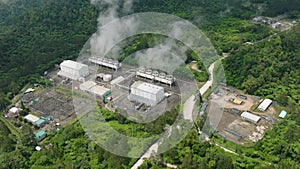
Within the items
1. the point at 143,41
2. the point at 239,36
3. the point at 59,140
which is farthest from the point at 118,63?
the point at 239,36

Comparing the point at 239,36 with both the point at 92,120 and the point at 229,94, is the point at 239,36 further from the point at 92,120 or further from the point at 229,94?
the point at 92,120

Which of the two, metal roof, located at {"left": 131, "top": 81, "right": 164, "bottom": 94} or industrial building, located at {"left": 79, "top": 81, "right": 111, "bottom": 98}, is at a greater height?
metal roof, located at {"left": 131, "top": 81, "right": 164, "bottom": 94}

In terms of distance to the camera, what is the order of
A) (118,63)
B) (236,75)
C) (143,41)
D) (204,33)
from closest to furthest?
(236,75)
(118,63)
(143,41)
(204,33)

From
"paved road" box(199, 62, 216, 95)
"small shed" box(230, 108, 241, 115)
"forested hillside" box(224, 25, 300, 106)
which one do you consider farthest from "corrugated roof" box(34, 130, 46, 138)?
"forested hillside" box(224, 25, 300, 106)

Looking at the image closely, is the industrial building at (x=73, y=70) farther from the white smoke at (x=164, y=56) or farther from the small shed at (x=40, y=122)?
the small shed at (x=40, y=122)

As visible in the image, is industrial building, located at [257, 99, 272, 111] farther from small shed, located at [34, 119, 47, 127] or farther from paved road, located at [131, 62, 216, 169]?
small shed, located at [34, 119, 47, 127]
